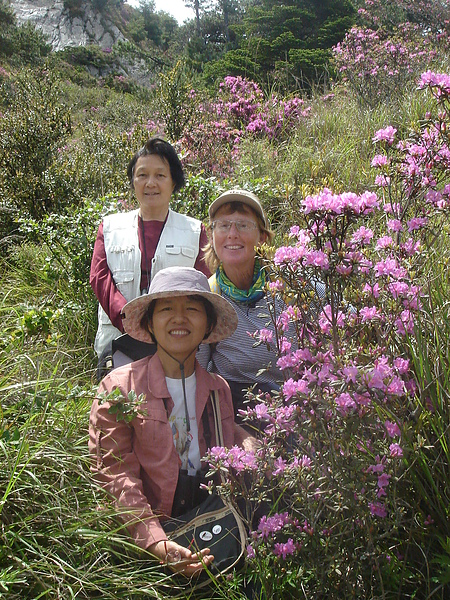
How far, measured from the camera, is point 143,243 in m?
3.64

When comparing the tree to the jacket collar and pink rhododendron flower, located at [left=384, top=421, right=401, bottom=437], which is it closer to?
the jacket collar

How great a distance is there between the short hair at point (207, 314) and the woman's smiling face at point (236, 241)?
1.39 ft

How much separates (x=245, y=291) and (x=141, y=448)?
3.53ft

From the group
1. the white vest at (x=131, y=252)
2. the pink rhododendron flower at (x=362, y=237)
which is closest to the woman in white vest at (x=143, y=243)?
the white vest at (x=131, y=252)

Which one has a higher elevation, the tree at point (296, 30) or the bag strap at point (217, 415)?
the tree at point (296, 30)

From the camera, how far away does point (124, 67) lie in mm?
40250

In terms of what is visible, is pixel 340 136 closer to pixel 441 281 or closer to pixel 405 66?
pixel 405 66

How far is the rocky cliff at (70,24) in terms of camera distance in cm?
5641

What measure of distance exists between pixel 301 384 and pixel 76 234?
3.33m

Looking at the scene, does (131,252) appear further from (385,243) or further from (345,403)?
→ (345,403)

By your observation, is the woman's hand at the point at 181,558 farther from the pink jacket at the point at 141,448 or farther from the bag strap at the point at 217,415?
the bag strap at the point at 217,415

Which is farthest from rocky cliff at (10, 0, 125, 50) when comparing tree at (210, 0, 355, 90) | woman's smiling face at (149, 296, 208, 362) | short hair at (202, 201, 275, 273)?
woman's smiling face at (149, 296, 208, 362)

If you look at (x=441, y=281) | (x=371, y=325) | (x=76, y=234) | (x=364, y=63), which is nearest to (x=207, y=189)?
(x=76, y=234)

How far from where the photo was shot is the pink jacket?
6.95ft
